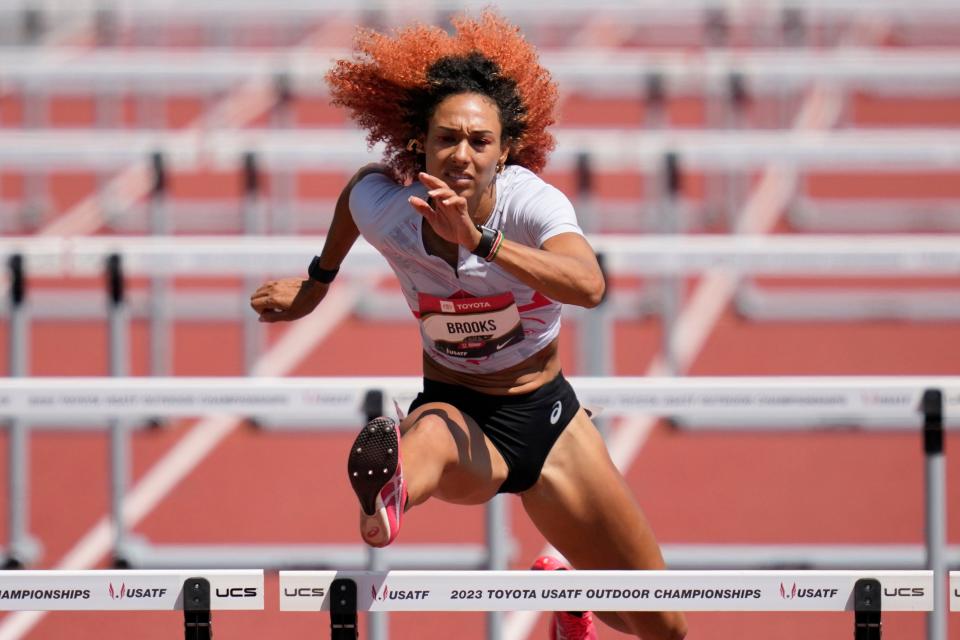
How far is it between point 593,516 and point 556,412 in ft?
0.90

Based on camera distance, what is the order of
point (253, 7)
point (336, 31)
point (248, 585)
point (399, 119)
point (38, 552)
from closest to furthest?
point (248, 585)
point (399, 119)
point (38, 552)
point (253, 7)
point (336, 31)

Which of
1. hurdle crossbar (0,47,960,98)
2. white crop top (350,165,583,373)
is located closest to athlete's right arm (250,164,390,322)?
white crop top (350,165,583,373)

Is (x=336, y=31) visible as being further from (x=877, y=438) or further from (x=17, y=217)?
(x=877, y=438)

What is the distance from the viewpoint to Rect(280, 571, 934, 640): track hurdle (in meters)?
3.19

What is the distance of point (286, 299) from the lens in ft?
12.4

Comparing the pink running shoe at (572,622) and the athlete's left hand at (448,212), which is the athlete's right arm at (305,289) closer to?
the athlete's left hand at (448,212)

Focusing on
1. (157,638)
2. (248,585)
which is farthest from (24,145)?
(248,585)

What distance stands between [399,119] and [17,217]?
698 cm

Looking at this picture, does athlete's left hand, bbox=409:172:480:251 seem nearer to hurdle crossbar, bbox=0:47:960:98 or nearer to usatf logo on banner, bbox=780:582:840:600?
usatf logo on banner, bbox=780:582:840:600

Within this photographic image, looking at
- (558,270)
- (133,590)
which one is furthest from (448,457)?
(133,590)

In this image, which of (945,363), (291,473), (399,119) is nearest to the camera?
(399,119)

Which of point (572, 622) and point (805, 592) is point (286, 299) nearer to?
point (572, 622)

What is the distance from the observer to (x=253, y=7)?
9367 mm

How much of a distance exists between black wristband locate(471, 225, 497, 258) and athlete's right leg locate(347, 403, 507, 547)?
412 mm
